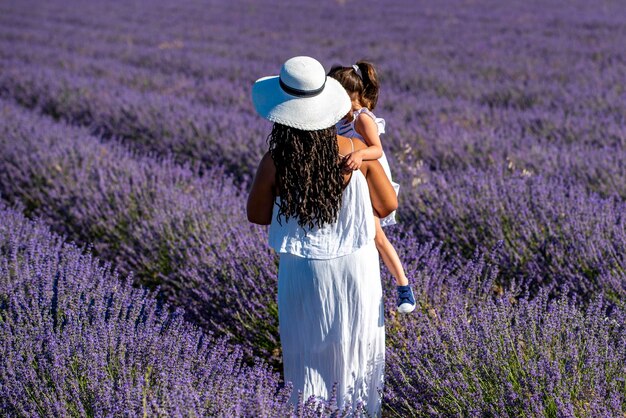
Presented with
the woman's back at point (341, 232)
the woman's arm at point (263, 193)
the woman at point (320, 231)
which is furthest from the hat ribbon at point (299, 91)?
the woman's back at point (341, 232)

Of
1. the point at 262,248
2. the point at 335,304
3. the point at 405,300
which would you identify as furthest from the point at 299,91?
the point at 262,248

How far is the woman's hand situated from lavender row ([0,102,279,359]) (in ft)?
3.19

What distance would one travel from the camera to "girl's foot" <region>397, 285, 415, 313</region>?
221cm

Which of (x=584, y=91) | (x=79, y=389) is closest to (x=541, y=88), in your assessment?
(x=584, y=91)

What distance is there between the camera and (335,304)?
6.79 ft

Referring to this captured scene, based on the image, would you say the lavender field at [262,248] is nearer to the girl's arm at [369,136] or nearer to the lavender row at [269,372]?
the lavender row at [269,372]

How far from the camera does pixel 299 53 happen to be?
35.9ft

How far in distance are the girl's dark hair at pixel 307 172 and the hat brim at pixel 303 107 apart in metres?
0.06

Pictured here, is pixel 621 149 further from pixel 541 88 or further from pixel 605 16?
pixel 605 16

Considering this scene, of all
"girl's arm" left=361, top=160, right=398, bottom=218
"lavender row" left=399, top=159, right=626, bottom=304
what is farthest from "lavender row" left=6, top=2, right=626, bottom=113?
"girl's arm" left=361, top=160, right=398, bottom=218

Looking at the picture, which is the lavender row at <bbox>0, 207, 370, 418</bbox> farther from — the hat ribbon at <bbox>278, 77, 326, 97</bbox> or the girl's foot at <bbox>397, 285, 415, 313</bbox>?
the hat ribbon at <bbox>278, 77, 326, 97</bbox>

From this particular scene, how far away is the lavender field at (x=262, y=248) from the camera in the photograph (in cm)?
193

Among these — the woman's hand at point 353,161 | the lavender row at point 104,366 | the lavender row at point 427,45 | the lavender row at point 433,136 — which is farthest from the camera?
the lavender row at point 427,45

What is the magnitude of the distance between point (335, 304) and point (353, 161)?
0.47m
